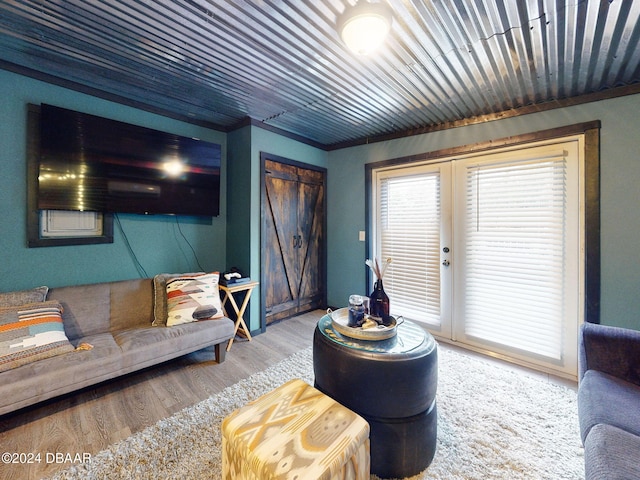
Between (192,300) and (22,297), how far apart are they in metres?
1.17

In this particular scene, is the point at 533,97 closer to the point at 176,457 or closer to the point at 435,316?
the point at 435,316

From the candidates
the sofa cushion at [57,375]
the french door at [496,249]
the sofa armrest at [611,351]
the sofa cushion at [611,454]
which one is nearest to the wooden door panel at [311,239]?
the french door at [496,249]

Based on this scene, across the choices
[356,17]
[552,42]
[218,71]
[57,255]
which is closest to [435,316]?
[552,42]

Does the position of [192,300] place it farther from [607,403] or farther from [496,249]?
[496,249]

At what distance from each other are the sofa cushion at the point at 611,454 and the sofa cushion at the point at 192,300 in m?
2.60

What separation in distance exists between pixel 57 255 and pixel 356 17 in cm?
308

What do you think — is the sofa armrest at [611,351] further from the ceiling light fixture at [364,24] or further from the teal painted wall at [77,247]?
the teal painted wall at [77,247]

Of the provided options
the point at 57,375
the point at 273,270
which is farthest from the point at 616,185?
the point at 57,375

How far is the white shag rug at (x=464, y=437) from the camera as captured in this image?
145 cm

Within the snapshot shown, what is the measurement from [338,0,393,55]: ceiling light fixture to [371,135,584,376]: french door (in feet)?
6.39

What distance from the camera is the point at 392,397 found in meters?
1.39

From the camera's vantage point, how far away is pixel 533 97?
256 centimetres

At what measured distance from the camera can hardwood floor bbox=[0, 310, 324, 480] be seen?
1.58m

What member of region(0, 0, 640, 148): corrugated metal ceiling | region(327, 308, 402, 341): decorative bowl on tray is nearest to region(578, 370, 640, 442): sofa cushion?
region(327, 308, 402, 341): decorative bowl on tray
